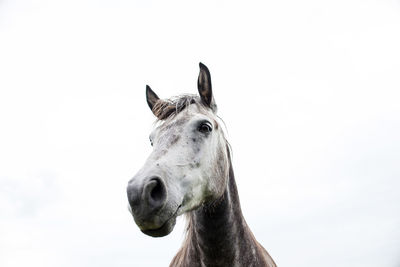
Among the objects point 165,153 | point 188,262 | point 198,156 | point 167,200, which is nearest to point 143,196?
point 167,200

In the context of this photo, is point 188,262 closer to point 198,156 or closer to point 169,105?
point 198,156

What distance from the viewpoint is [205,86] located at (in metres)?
3.65

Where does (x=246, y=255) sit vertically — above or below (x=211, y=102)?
below

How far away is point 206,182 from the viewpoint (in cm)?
284

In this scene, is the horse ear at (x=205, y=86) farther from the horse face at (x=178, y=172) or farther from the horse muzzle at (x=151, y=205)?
the horse muzzle at (x=151, y=205)

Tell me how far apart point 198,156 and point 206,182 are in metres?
0.27

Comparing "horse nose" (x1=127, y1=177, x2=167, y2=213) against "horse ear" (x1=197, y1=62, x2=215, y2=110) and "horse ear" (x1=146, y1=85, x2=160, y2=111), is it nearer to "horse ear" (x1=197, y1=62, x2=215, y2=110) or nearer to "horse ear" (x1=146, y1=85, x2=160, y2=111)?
"horse ear" (x1=197, y1=62, x2=215, y2=110)

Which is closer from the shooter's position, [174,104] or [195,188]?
[195,188]

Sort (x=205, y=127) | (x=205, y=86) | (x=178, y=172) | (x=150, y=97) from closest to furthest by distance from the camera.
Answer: (x=178, y=172) → (x=205, y=127) → (x=205, y=86) → (x=150, y=97)

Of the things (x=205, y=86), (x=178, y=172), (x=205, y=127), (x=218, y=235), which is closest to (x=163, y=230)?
(x=178, y=172)

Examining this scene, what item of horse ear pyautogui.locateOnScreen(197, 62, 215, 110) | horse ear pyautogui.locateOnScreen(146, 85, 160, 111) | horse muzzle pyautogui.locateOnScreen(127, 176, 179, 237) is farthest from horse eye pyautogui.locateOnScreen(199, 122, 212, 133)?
horse ear pyautogui.locateOnScreen(146, 85, 160, 111)

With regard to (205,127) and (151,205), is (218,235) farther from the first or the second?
(151,205)

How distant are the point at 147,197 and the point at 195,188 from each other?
2.27 feet

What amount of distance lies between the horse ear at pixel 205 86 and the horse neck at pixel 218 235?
109 cm
